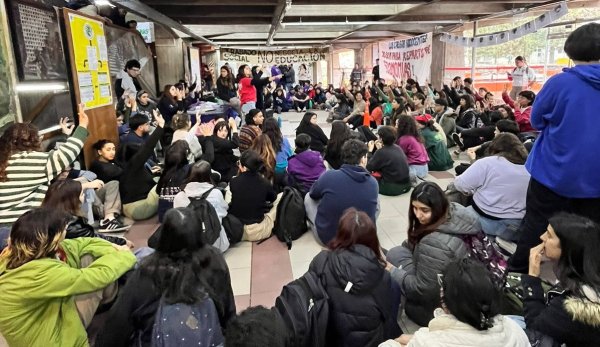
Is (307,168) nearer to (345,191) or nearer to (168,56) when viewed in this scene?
(345,191)

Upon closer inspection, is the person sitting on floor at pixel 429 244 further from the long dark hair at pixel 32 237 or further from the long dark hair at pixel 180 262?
the long dark hair at pixel 32 237

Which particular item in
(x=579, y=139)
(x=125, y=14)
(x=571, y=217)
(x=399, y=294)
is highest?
(x=125, y=14)

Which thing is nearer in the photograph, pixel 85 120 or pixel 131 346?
pixel 131 346

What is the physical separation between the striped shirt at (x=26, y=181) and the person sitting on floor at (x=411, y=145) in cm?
374

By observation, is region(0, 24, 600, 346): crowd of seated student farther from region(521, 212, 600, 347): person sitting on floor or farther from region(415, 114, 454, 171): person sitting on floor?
region(415, 114, 454, 171): person sitting on floor

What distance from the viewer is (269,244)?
3607mm

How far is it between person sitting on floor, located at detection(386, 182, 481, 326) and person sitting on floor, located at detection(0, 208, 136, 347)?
1.57m

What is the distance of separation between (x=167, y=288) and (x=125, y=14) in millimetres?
6806

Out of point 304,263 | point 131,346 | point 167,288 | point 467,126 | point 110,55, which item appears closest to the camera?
point 167,288

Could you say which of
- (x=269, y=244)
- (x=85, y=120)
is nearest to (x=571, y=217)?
(x=269, y=244)

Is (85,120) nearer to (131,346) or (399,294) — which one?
(131,346)

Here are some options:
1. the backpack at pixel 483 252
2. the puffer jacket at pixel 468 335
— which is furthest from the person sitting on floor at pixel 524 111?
the puffer jacket at pixel 468 335

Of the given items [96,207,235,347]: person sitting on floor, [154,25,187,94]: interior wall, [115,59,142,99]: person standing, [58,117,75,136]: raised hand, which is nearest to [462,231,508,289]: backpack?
[96,207,235,347]: person sitting on floor

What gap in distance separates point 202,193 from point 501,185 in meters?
2.26
